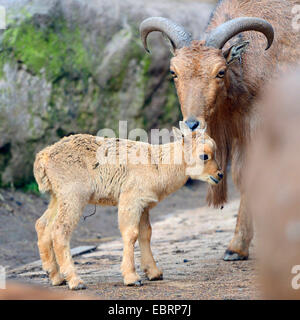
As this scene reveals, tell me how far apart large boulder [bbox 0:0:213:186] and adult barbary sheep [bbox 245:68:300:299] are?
7.70 meters

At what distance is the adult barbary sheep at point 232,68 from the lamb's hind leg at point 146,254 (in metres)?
1.09

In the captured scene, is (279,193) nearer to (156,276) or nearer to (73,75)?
(156,276)

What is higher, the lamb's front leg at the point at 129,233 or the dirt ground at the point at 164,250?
the lamb's front leg at the point at 129,233

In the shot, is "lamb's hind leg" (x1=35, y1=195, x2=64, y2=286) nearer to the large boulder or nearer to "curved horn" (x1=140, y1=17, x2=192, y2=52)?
"curved horn" (x1=140, y1=17, x2=192, y2=52)

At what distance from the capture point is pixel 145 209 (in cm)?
573

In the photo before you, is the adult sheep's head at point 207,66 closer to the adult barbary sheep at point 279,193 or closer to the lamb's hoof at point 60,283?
the lamb's hoof at point 60,283

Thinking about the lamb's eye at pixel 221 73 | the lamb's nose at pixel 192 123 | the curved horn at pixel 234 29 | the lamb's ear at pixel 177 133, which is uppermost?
the curved horn at pixel 234 29

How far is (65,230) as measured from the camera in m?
5.36

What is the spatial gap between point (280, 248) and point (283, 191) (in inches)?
7.8

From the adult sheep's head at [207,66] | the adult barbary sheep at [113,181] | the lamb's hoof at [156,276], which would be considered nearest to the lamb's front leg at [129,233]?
the adult barbary sheep at [113,181]

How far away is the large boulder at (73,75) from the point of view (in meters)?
9.57

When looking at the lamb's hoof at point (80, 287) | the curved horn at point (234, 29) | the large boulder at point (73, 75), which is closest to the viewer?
the lamb's hoof at point (80, 287)

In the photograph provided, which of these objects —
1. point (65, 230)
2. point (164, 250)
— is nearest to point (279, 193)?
point (65, 230)

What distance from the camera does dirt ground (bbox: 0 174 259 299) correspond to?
521 centimetres
